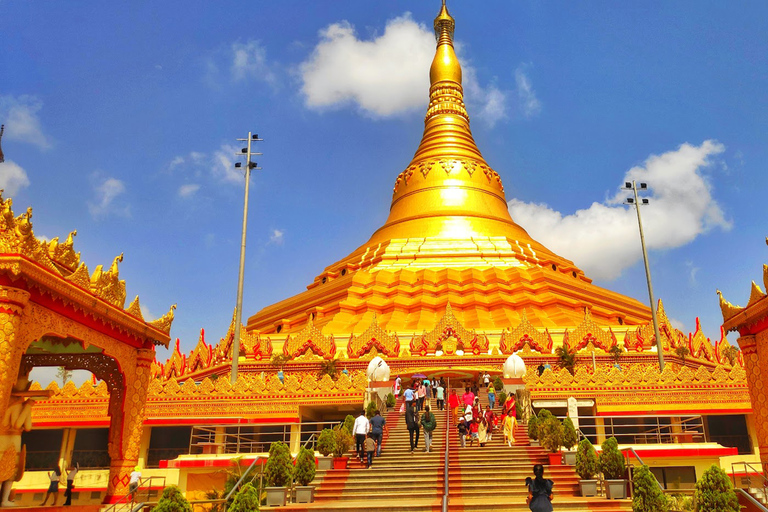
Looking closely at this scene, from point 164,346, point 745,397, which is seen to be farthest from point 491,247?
point 164,346

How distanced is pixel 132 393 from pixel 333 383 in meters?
8.97

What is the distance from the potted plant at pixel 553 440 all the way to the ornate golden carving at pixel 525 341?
40.5 feet

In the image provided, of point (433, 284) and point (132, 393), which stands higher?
point (433, 284)

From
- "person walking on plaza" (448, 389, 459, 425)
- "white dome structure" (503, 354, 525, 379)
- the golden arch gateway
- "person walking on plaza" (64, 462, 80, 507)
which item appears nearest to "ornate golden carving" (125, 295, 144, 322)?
the golden arch gateway

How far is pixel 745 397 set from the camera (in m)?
20.4

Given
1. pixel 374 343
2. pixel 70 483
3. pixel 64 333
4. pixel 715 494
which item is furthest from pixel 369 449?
pixel 374 343

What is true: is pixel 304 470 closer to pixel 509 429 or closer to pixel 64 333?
pixel 64 333

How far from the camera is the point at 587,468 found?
1220 centimetres

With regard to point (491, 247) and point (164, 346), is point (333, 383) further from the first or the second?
point (491, 247)

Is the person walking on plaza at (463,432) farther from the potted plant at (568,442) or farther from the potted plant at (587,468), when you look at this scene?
the potted plant at (587,468)

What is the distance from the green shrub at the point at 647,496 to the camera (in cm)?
1013

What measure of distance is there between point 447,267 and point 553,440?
21.6m

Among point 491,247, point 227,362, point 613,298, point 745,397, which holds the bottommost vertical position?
point 745,397

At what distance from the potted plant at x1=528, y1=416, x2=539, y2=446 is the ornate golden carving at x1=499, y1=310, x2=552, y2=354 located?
35.8ft
